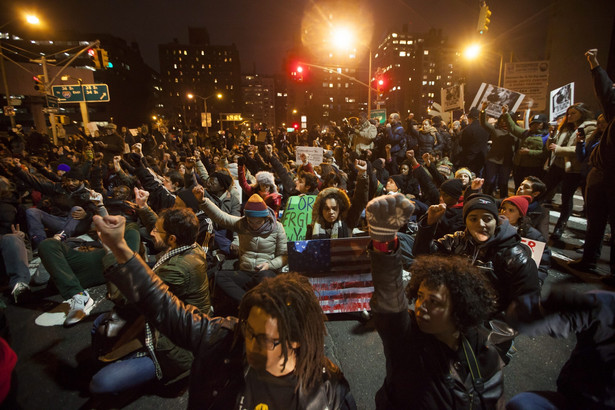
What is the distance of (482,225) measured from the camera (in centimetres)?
267

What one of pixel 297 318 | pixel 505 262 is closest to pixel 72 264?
pixel 297 318

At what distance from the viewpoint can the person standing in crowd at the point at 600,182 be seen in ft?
12.4

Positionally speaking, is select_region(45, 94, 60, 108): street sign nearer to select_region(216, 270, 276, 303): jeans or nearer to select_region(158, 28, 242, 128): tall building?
select_region(216, 270, 276, 303): jeans

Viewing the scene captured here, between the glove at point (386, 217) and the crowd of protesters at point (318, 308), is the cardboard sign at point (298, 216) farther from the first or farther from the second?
the glove at point (386, 217)

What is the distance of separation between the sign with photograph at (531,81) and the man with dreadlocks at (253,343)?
43.4 ft

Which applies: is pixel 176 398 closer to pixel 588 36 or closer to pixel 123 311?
pixel 123 311

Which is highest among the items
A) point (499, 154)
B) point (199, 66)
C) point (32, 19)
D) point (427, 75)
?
point (199, 66)

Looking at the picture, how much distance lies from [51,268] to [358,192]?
4.74 m

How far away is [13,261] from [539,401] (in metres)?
7.27

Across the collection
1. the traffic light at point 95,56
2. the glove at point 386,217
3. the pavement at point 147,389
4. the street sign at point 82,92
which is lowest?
the pavement at point 147,389

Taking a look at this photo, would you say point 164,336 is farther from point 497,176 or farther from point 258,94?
point 258,94

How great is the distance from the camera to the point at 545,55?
63.8ft

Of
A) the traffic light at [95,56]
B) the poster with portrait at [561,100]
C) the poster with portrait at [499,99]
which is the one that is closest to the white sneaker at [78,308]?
the poster with portrait at [499,99]

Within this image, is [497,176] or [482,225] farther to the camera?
[497,176]
